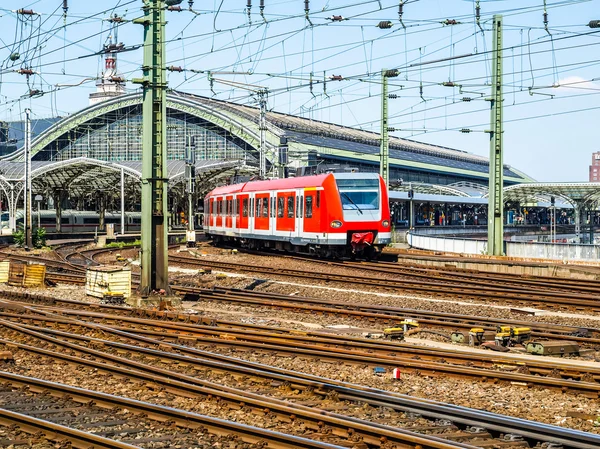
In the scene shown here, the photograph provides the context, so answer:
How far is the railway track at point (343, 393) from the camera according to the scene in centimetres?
777

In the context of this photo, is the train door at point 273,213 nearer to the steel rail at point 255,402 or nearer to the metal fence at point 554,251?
the metal fence at point 554,251

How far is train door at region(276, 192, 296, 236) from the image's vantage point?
31.7 m

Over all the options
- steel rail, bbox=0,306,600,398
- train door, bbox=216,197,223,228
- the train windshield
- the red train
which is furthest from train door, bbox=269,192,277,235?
steel rail, bbox=0,306,600,398

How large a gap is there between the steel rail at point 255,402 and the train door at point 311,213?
16.9 metres

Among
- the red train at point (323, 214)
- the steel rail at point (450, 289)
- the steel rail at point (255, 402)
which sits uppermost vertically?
the red train at point (323, 214)

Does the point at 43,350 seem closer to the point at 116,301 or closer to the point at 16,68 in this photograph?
the point at 116,301

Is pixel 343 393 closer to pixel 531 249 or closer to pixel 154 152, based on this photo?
pixel 154 152

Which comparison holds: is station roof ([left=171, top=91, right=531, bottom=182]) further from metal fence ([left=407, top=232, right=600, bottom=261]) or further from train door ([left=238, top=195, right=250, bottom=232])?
metal fence ([left=407, top=232, right=600, bottom=261])

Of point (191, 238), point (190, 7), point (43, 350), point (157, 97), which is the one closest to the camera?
point (43, 350)

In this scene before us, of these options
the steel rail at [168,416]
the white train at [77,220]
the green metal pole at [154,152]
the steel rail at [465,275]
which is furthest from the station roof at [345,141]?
the steel rail at [168,416]

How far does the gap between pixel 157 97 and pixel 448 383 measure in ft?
37.8

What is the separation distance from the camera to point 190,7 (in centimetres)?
2386

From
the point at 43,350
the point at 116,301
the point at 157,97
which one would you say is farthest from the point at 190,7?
the point at 43,350

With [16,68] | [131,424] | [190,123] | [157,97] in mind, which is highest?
[190,123]
